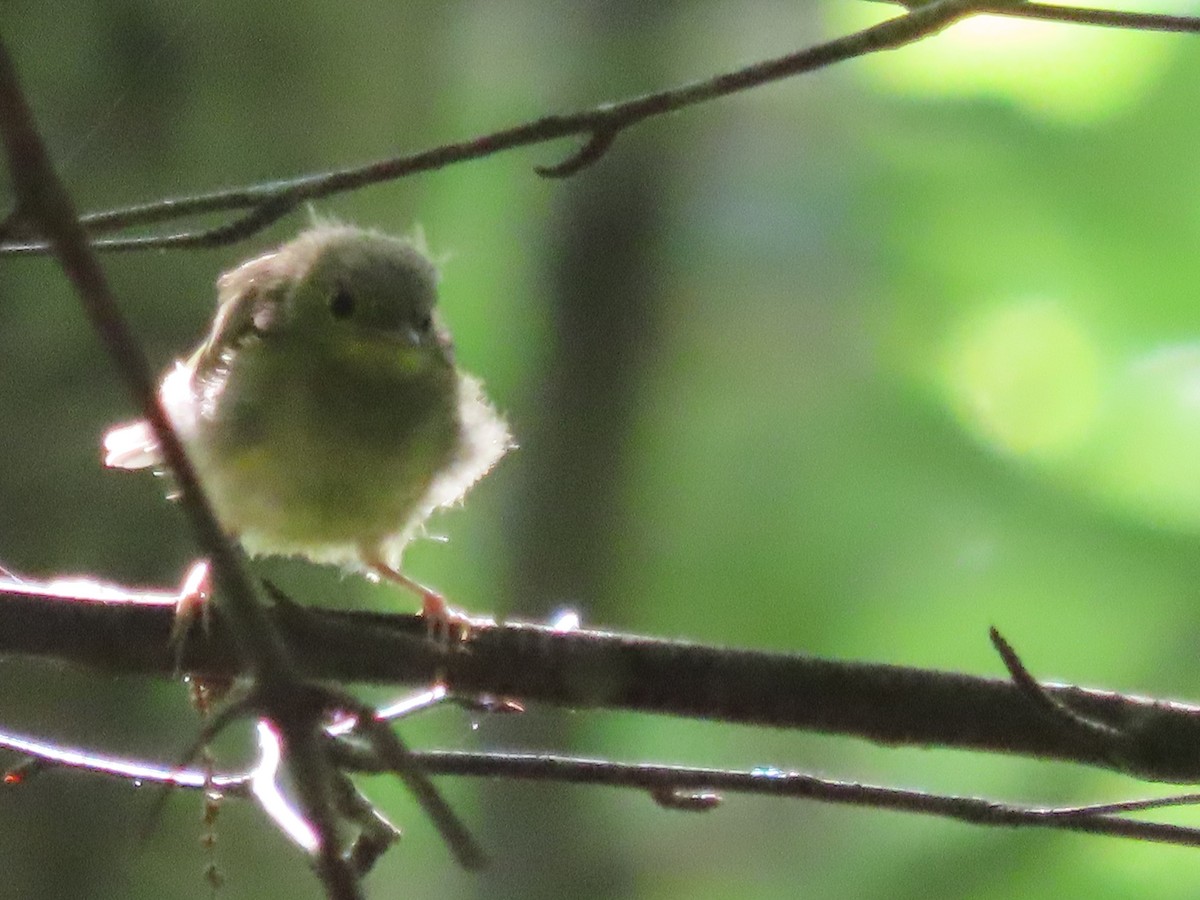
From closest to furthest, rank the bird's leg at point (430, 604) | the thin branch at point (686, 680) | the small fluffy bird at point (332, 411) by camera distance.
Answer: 1. the thin branch at point (686, 680)
2. the bird's leg at point (430, 604)
3. the small fluffy bird at point (332, 411)

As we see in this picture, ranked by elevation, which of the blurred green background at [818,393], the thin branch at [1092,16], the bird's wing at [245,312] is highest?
the thin branch at [1092,16]

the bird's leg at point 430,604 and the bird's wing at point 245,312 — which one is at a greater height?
the bird's wing at point 245,312

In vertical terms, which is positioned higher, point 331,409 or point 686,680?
point 686,680

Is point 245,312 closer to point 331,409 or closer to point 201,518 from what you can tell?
point 331,409

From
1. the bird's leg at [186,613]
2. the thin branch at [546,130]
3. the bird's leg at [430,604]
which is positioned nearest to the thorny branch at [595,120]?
the thin branch at [546,130]

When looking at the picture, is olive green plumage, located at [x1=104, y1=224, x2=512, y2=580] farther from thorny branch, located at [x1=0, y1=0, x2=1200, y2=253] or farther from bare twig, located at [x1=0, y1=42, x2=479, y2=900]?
bare twig, located at [x1=0, y1=42, x2=479, y2=900]

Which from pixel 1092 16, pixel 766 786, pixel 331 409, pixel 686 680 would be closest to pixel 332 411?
pixel 331 409

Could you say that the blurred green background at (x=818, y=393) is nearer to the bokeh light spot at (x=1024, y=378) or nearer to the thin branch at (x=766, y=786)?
the bokeh light spot at (x=1024, y=378)
